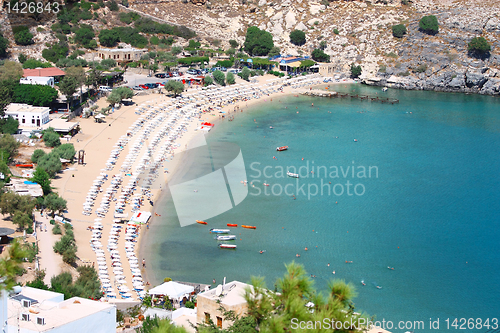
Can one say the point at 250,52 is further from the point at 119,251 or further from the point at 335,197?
the point at 119,251

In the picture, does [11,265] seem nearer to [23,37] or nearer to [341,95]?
[23,37]

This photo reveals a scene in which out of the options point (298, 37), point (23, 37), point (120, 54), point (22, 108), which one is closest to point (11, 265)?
point (22, 108)

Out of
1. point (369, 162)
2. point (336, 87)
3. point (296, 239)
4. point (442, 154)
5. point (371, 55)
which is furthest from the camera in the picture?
point (371, 55)

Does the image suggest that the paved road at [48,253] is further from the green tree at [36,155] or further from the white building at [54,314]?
the green tree at [36,155]

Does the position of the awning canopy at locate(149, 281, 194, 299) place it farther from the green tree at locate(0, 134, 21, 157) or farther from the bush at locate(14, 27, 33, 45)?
the bush at locate(14, 27, 33, 45)

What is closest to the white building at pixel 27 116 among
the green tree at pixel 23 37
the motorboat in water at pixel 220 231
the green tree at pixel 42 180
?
the green tree at pixel 42 180

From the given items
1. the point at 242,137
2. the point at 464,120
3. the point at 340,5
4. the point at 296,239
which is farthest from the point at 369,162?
the point at 340,5
